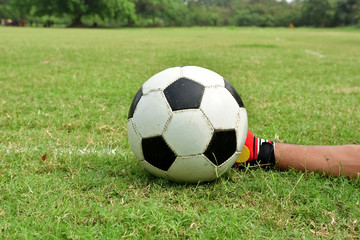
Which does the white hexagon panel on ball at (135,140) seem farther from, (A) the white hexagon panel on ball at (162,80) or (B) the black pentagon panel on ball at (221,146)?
(B) the black pentagon panel on ball at (221,146)

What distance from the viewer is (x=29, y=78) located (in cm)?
618

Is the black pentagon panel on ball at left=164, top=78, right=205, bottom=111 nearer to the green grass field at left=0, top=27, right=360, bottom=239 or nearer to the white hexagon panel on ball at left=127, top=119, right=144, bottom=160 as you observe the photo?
the white hexagon panel on ball at left=127, top=119, right=144, bottom=160

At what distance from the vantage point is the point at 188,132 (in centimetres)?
208

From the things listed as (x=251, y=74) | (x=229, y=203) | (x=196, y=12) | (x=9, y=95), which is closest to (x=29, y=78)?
(x=9, y=95)

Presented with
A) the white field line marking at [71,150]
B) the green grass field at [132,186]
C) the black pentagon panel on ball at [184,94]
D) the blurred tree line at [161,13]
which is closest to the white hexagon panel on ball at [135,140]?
the green grass field at [132,186]

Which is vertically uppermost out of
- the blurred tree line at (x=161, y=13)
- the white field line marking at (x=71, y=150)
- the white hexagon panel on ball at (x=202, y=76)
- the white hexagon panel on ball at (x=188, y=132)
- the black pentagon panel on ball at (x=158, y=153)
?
the blurred tree line at (x=161, y=13)

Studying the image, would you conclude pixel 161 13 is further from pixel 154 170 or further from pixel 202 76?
pixel 154 170

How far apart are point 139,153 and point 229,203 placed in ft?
2.16

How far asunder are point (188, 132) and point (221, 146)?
24cm

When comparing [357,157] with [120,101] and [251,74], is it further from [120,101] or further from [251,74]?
[251,74]

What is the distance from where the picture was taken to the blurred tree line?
53094 millimetres

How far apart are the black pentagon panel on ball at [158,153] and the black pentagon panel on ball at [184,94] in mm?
232

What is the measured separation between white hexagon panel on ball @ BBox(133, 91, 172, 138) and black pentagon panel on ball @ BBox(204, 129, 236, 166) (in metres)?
0.32

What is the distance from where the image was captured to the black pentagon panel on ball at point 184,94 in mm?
2121
